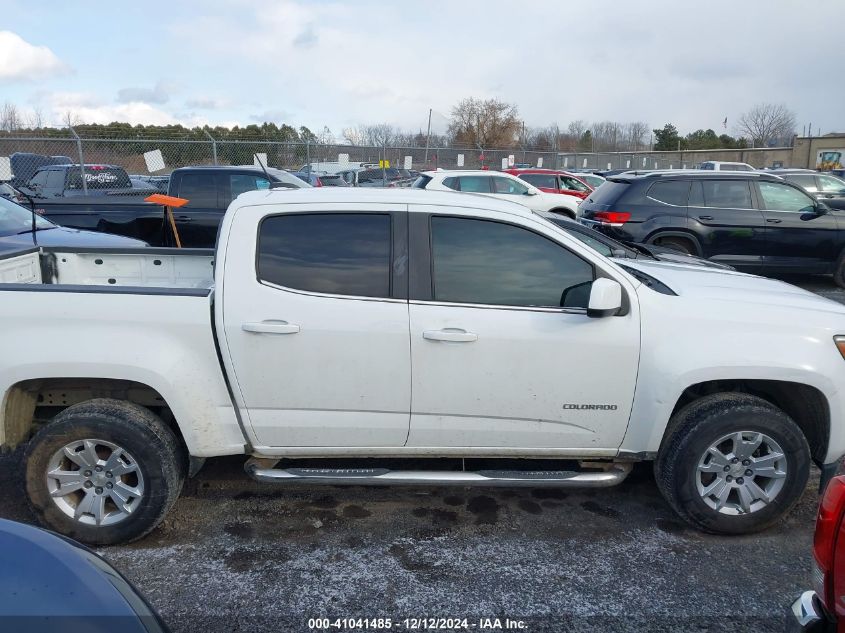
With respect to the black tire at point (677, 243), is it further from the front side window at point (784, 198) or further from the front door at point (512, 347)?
the front door at point (512, 347)

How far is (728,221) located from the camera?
9.45 meters

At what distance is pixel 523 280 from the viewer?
3.51 metres

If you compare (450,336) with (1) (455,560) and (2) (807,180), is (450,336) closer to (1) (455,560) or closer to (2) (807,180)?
(1) (455,560)

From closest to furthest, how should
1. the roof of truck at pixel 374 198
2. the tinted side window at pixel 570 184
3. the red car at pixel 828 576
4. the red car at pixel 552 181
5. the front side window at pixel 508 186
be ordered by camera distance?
the red car at pixel 828 576 → the roof of truck at pixel 374 198 → the front side window at pixel 508 186 → the red car at pixel 552 181 → the tinted side window at pixel 570 184

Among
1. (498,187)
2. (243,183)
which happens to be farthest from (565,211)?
(243,183)

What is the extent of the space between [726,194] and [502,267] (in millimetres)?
7412

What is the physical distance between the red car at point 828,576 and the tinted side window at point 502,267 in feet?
5.68

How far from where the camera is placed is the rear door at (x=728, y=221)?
9.41 m

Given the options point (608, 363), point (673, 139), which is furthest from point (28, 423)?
point (673, 139)

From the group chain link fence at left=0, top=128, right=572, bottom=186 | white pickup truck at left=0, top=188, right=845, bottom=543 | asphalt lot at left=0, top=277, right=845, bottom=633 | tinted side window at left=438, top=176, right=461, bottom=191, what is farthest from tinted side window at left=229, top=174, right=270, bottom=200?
white pickup truck at left=0, top=188, right=845, bottom=543

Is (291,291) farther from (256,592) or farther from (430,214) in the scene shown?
(256,592)

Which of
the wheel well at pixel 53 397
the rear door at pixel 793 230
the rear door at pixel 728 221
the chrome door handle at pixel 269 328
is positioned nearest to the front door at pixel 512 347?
the chrome door handle at pixel 269 328

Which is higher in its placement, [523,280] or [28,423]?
[523,280]

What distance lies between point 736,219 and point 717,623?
7.78m
